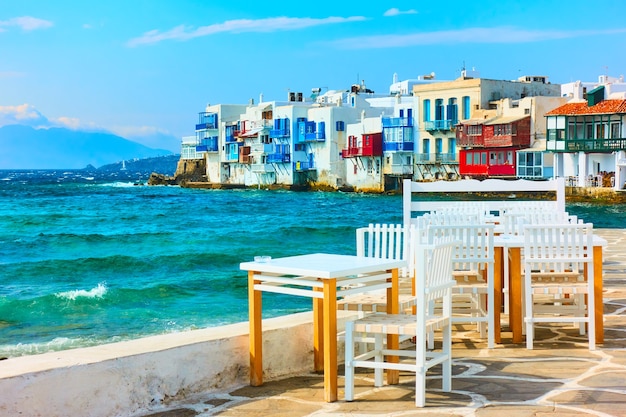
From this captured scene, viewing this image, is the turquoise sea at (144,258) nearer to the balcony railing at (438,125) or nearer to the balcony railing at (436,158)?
the balcony railing at (436,158)

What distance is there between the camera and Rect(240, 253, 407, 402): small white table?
5.05 metres

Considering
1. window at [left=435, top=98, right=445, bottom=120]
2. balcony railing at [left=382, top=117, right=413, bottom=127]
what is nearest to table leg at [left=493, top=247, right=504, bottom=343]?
window at [left=435, top=98, right=445, bottom=120]

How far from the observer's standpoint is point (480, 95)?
6356cm

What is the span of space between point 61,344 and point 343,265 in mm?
8254

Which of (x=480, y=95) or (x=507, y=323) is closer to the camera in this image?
(x=507, y=323)

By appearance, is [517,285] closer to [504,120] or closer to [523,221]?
[523,221]

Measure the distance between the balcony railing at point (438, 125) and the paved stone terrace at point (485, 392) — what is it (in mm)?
59357

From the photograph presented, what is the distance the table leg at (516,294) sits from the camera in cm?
661

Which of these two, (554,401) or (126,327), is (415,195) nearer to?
(126,327)

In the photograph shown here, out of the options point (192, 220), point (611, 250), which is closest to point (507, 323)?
point (611, 250)

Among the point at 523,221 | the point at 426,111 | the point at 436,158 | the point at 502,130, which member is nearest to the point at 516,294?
the point at 523,221

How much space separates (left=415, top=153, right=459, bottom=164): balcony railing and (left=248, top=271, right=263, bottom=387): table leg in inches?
2358

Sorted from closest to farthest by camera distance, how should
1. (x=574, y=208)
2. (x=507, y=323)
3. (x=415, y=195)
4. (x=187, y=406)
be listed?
1. (x=187, y=406)
2. (x=507, y=323)
3. (x=574, y=208)
4. (x=415, y=195)

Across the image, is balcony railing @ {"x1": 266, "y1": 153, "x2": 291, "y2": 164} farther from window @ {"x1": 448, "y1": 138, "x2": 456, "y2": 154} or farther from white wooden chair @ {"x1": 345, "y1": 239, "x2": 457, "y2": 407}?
white wooden chair @ {"x1": 345, "y1": 239, "x2": 457, "y2": 407}
